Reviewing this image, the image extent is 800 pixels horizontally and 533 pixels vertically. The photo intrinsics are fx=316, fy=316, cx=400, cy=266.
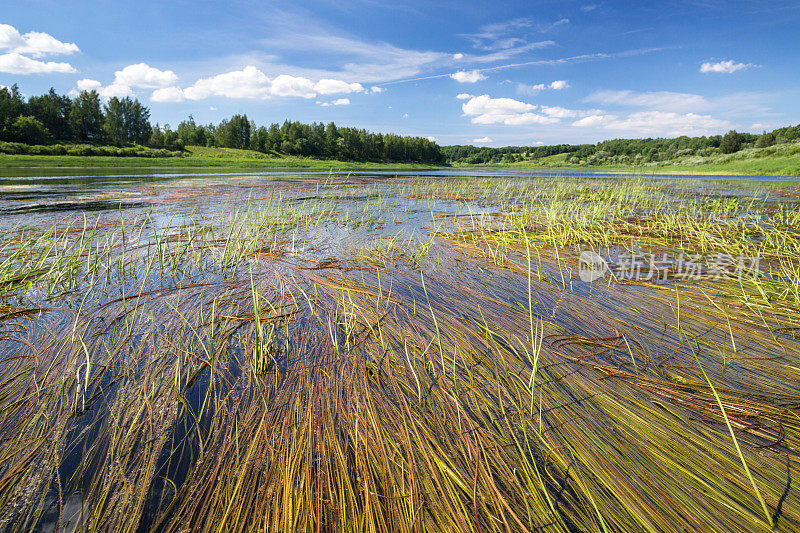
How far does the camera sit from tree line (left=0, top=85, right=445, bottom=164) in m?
50.1

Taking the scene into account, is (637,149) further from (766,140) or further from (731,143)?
(766,140)

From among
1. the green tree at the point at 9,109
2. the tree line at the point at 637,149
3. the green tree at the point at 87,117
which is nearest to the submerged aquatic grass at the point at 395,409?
the green tree at the point at 9,109

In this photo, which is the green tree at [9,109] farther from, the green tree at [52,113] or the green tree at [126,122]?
Result: the green tree at [126,122]

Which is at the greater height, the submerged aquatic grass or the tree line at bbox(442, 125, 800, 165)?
the tree line at bbox(442, 125, 800, 165)

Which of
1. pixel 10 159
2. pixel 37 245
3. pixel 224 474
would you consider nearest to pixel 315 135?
pixel 10 159

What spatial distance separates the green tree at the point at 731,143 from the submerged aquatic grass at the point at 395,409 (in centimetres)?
8255

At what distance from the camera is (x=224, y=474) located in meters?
1.45

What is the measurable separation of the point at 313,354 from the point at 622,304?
3.21 meters

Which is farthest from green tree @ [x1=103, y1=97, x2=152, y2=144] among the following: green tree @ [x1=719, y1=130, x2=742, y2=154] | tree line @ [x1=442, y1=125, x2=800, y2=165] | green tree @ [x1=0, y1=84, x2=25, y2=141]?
green tree @ [x1=719, y1=130, x2=742, y2=154]

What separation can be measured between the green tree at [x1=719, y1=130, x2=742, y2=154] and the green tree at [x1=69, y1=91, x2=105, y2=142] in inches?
4742

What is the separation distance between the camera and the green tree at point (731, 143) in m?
58.8

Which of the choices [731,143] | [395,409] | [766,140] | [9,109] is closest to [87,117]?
[9,109]

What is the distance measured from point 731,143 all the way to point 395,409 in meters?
87.2

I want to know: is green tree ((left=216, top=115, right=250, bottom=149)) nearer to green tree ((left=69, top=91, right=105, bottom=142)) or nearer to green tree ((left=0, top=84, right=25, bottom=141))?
green tree ((left=69, top=91, right=105, bottom=142))
